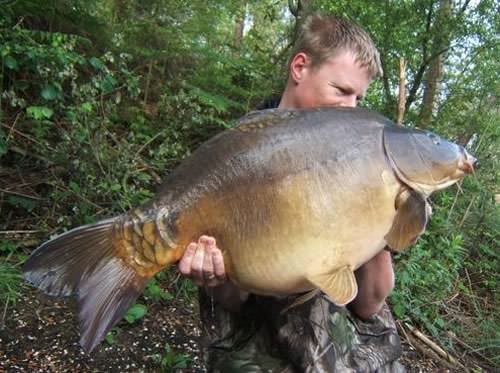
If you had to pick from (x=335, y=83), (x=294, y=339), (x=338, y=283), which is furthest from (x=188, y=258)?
(x=335, y=83)

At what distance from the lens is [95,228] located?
3.83 feet

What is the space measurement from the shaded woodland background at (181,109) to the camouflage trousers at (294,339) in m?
0.93

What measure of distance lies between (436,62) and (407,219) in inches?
145

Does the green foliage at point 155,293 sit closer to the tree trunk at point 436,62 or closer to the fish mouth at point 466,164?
the fish mouth at point 466,164

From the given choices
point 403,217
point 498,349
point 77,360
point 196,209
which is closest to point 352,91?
point 403,217

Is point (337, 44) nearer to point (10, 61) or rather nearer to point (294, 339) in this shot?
point (294, 339)

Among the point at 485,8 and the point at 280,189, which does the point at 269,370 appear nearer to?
the point at 280,189

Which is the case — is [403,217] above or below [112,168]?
above

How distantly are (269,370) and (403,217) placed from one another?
686 mm

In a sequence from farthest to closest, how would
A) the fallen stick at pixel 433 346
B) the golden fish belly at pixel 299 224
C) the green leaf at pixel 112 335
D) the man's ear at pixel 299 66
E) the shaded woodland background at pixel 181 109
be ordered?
the fallen stick at pixel 433 346, the shaded woodland background at pixel 181 109, the green leaf at pixel 112 335, the man's ear at pixel 299 66, the golden fish belly at pixel 299 224

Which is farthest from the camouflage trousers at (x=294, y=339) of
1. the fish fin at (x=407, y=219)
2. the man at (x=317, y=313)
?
the fish fin at (x=407, y=219)

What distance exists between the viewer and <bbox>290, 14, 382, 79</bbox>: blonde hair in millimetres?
1540

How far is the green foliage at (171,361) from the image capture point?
7.10ft

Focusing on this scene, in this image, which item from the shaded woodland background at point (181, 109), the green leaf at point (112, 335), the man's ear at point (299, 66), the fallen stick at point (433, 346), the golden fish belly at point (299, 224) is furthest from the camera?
the fallen stick at point (433, 346)
